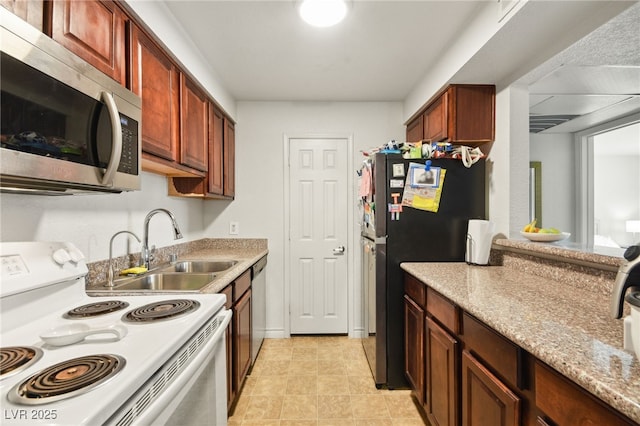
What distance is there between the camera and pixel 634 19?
1324 mm

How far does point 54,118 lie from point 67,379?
70cm

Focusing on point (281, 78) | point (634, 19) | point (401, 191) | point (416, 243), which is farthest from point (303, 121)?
point (634, 19)

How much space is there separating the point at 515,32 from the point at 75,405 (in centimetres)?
212

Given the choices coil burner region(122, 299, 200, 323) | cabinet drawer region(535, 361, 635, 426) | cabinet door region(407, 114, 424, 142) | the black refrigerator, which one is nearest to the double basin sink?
coil burner region(122, 299, 200, 323)

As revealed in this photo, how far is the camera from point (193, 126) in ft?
6.88

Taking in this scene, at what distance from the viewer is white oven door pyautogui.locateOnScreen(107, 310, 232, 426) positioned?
69cm

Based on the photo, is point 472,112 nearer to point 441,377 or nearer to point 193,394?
point 441,377

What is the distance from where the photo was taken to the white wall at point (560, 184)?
3.15 m

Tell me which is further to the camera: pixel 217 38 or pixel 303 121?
pixel 303 121

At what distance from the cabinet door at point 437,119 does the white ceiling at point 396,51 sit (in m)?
0.23

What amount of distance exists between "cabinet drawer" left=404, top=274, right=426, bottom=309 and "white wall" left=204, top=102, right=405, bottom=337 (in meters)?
1.07

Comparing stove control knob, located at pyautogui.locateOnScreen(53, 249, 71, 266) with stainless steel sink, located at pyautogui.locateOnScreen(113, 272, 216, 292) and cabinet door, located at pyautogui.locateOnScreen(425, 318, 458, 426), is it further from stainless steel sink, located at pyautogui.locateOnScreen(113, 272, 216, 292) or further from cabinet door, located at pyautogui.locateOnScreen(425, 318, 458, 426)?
cabinet door, located at pyautogui.locateOnScreen(425, 318, 458, 426)

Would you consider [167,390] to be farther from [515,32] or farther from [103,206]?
[515,32]

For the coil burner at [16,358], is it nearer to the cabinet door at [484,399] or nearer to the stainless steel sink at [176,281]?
the stainless steel sink at [176,281]
